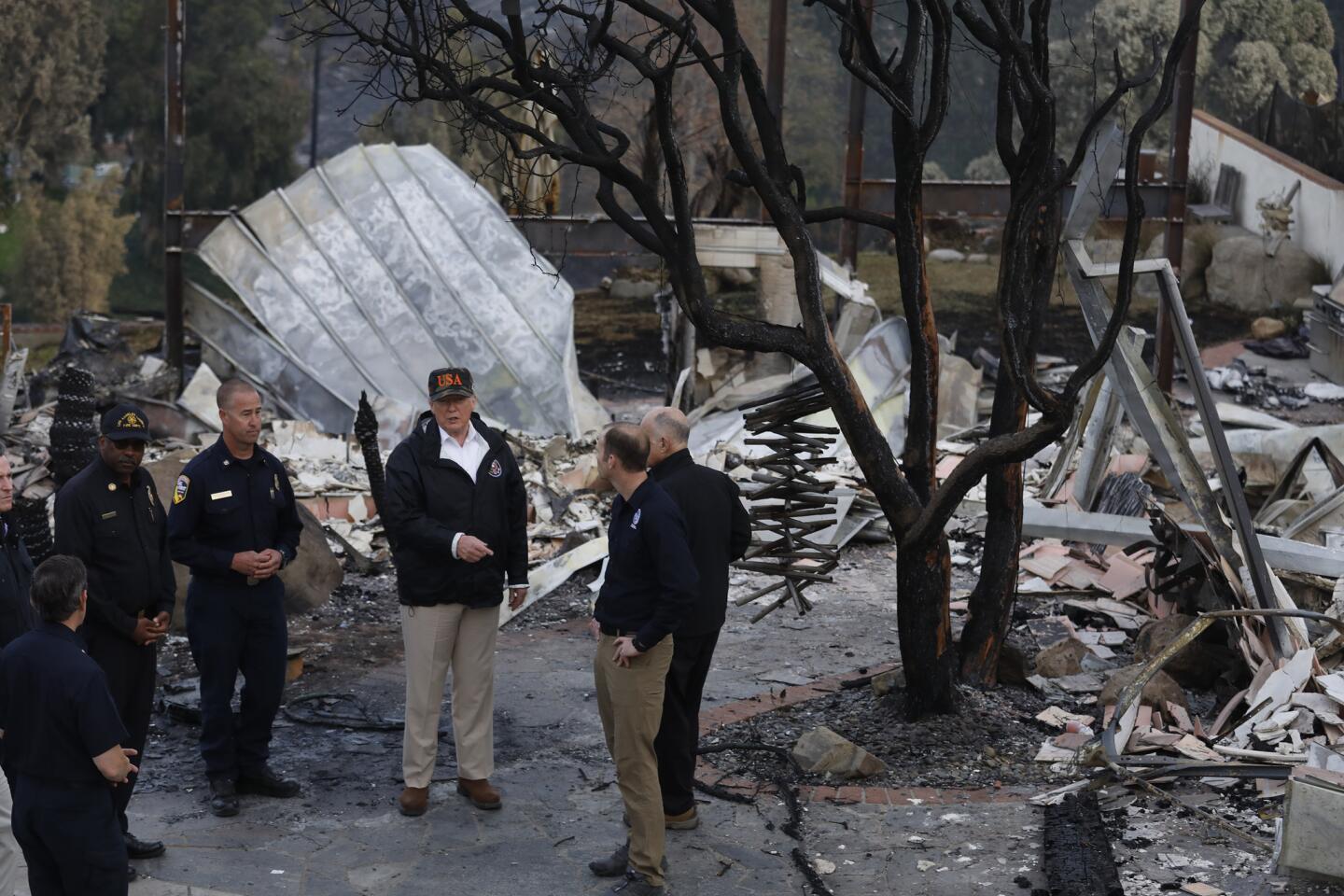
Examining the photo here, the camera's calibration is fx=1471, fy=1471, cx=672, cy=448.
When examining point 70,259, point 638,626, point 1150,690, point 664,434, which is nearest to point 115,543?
point 638,626

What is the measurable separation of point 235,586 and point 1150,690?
4250 millimetres

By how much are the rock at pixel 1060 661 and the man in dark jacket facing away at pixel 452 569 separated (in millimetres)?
3179

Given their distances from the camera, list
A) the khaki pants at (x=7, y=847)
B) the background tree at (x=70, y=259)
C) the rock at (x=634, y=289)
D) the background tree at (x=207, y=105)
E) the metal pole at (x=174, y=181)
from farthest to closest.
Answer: the background tree at (x=207, y=105) < the background tree at (x=70, y=259) < the rock at (x=634, y=289) < the metal pole at (x=174, y=181) < the khaki pants at (x=7, y=847)

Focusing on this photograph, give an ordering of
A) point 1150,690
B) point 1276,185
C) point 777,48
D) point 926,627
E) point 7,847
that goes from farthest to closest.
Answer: point 1276,185, point 777,48, point 1150,690, point 926,627, point 7,847

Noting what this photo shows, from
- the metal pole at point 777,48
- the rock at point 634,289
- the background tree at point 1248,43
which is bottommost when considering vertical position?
the rock at point 634,289

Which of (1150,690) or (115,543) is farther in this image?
(1150,690)

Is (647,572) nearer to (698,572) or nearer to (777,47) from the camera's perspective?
(698,572)

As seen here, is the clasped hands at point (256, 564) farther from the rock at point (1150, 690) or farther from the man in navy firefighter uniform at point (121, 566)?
the rock at point (1150, 690)

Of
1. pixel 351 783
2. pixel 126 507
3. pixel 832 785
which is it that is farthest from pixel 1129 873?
pixel 126 507

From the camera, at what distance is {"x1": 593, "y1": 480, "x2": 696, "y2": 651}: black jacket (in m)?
5.26

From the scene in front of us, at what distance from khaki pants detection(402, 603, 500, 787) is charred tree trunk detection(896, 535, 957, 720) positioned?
197cm

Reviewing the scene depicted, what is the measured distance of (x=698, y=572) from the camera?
5.72m

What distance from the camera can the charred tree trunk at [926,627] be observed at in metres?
6.88

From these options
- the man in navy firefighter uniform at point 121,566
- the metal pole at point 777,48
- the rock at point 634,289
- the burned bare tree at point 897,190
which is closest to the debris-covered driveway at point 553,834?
the man in navy firefighter uniform at point 121,566
